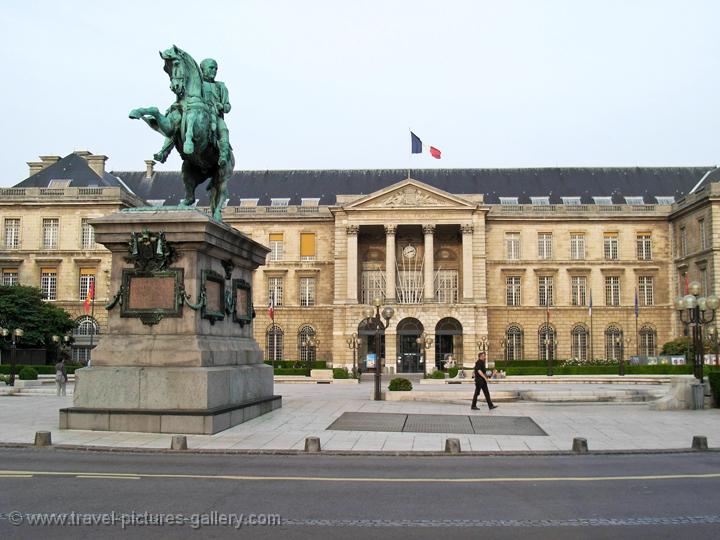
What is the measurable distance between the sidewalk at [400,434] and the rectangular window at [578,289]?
46.9 meters

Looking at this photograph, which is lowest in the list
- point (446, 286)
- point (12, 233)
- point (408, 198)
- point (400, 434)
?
point (400, 434)

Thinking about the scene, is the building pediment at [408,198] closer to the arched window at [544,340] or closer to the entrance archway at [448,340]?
the entrance archway at [448,340]

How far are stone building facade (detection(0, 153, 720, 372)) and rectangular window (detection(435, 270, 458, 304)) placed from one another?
103mm

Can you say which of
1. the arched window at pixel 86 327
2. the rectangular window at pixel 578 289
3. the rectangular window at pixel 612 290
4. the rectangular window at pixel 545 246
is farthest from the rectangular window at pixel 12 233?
the rectangular window at pixel 612 290

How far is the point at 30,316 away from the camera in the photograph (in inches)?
2223

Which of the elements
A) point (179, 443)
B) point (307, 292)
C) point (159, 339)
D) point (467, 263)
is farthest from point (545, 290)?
point (179, 443)

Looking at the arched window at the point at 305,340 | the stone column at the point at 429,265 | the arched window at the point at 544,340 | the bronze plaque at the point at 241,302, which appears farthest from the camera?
the arched window at the point at 305,340

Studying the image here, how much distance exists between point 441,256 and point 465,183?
26.2 ft

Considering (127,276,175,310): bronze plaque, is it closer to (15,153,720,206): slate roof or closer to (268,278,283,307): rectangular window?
(268,278,283,307): rectangular window

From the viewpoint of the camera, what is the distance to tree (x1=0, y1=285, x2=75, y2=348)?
183 feet

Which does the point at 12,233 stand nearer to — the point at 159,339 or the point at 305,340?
the point at 305,340

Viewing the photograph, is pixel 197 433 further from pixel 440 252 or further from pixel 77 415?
pixel 440 252

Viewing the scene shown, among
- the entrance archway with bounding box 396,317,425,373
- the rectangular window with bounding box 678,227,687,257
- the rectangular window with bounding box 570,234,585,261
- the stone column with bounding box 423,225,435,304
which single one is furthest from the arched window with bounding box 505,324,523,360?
the rectangular window with bounding box 678,227,687,257

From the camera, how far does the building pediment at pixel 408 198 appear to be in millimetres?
66750
